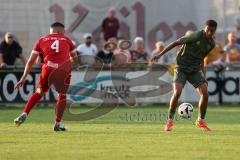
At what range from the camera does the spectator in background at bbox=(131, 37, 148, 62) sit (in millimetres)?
28312

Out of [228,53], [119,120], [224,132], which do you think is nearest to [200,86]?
[224,132]

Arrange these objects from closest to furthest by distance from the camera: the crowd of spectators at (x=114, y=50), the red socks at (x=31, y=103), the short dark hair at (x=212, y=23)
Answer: the short dark hair at (x=212, y=23) → the red socks at (x=31, y=103) → the crowd of spectators at (x=114, y=50)

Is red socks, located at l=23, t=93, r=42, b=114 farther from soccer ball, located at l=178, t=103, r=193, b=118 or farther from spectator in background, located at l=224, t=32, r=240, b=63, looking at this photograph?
spectator in background, located at l=224, t=32, r=240, b=63

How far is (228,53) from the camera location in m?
28.9

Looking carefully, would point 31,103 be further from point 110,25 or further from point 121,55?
point 110,25

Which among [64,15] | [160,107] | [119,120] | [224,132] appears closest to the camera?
[224,132]

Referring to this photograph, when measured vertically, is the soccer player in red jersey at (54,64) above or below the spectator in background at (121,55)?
below

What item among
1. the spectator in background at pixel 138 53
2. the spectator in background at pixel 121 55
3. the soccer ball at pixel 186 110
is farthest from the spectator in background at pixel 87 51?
the soccer ball at pixel 186 110

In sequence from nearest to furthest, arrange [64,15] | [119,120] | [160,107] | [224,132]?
[224,132], [119,120], [160,107], [64,15]

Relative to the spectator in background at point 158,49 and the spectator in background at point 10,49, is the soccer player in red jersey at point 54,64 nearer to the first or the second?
the spectator in background at point 10,49

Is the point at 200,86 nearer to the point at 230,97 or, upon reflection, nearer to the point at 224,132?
the point at 224,132

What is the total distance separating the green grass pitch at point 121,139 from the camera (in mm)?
13109

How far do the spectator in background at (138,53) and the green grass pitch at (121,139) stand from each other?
17.7ft

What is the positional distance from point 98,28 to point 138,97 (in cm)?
314
